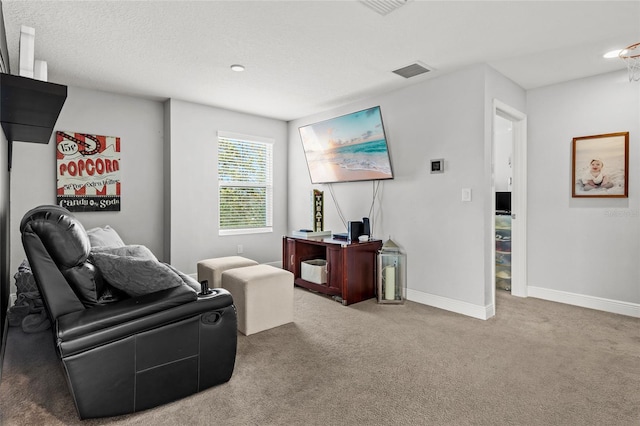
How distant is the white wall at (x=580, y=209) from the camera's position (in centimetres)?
322

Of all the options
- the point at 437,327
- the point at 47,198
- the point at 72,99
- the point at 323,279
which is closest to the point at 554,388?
the point at 437,327

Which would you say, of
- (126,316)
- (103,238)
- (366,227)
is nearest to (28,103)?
(126,316)

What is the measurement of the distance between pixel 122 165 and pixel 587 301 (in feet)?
17.5

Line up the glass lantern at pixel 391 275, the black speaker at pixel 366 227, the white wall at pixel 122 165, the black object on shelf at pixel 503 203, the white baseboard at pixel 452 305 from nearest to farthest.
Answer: the white baseboard at pixel 452 305 → the white wall at pixel 122 165 → the glass lantern at pixel 391 275 → the black speaker at pixel 366 227 → the black object on shelf at pixel 503 203

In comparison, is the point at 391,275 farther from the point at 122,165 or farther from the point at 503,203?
the point at 122,165

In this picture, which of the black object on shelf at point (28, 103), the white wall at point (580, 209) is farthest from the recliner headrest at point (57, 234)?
the white wall at point (580, 209)

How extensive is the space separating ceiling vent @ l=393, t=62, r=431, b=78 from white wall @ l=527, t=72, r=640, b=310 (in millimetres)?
1492

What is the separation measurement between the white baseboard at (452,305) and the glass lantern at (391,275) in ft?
0.47

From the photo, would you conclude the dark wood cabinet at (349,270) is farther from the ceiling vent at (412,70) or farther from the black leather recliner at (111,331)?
the black leather recliner at (111,331)

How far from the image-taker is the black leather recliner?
5.19 feet

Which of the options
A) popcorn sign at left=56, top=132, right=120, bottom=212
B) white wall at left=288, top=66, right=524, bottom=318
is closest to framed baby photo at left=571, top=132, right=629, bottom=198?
white wall at left=288, top=66, right=524, bottom=318

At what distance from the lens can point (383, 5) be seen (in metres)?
2.18

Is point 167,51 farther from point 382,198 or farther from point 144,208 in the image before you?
point 382,198

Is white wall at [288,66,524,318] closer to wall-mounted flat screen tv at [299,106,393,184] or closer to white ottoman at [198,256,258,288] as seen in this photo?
wall-mounted flat screen tv at [299,106,393,184]
